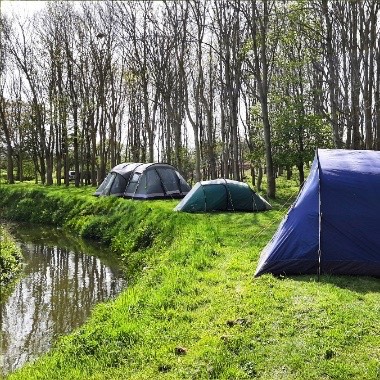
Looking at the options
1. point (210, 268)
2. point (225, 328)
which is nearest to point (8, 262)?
point (210, 268)

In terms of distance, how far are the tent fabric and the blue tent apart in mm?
7772

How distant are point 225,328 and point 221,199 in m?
10.4

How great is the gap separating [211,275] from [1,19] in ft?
107

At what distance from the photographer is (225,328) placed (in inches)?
254

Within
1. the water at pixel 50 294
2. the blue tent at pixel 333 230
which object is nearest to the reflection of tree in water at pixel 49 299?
the water at pixel 50 294

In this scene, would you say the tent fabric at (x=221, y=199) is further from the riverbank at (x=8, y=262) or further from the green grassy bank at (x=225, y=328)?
the riverbank at (x=8, y=262)

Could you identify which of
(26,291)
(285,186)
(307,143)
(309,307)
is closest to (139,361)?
(309,307)

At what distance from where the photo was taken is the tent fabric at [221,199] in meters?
16.5

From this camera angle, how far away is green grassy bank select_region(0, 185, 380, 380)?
17.7 feet

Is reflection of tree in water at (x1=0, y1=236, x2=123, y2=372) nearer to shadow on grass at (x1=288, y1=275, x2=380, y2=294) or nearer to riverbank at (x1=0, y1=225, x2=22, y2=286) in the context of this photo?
riverbank at (x1=0, y1=225, x2=22, y2=286)

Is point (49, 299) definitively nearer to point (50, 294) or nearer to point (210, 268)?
point (50, 294)

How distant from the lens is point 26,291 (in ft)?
39.1

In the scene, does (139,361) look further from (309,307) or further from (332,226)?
(332,226)

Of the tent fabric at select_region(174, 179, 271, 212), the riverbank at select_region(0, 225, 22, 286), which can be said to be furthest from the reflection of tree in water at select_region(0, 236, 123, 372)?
the tent fabric at select_region(174, 179, 271, 212)
